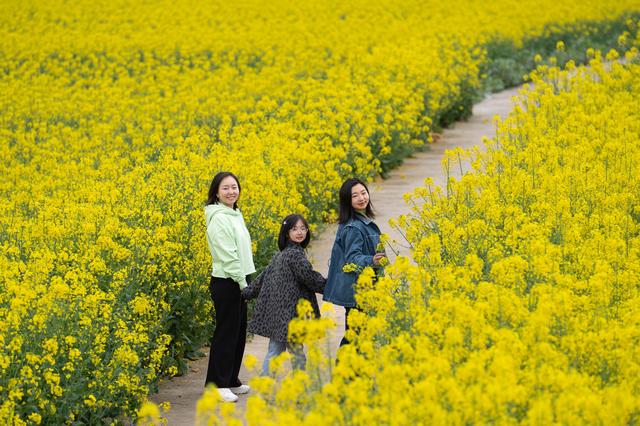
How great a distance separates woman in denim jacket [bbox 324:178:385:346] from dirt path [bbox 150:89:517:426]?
3.31 feet

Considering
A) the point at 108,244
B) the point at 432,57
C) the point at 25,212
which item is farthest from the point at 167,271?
the point at 432,57

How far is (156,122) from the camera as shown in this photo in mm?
16281

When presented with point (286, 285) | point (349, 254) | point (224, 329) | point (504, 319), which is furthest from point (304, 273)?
point (504, 319)

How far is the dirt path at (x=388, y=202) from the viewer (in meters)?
8.42

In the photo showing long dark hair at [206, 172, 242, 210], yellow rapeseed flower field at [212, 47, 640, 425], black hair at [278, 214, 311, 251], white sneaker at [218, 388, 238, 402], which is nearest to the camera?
yellow rapeseed flower field at [212, 47, 640, 425]

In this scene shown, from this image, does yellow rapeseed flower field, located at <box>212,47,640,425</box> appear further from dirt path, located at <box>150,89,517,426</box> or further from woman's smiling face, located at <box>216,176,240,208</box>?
dirt path, located at <box>150,89,517,426</box>

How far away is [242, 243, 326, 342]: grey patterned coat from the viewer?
7836mm

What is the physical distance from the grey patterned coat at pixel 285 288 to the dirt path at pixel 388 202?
1.96 ft

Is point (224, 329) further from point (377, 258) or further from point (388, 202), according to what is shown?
point (388, 202)

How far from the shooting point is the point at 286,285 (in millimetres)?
7891

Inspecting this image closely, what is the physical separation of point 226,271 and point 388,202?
6.02m

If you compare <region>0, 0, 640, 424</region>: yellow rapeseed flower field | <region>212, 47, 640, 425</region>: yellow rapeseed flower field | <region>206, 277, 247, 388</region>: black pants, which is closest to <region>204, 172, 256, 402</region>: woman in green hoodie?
<region>206, 277, 247, 388</region>: black pants

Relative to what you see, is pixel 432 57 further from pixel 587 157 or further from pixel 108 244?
pixel 108 244

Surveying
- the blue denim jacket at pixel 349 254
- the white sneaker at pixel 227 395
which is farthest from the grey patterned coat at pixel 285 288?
the white sneaker at pixel 227 395
